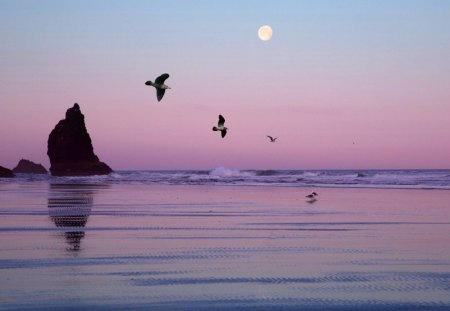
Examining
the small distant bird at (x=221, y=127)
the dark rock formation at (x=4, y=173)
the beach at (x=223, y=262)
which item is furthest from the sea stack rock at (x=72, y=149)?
the beach at (x=223, y=262)

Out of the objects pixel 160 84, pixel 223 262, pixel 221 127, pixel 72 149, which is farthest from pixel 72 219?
pixel 72 149

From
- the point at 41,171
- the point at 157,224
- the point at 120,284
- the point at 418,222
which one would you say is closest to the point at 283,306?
the point at 120,284

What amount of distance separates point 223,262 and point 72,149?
10599 cm

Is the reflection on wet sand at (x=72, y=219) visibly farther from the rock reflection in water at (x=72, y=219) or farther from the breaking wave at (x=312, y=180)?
the breaking wave at (x=312, y=180)

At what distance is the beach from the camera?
757cm

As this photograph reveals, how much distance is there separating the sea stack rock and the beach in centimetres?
9019

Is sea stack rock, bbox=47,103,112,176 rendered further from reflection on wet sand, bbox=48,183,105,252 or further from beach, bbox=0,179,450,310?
beach, bbox=0,179,450,310

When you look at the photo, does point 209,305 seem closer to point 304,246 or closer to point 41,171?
point 304,246

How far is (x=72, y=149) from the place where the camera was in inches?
4451

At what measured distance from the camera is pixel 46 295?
25.0 feet

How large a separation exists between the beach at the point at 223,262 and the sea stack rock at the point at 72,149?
296ft

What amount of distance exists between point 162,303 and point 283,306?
1317 mm

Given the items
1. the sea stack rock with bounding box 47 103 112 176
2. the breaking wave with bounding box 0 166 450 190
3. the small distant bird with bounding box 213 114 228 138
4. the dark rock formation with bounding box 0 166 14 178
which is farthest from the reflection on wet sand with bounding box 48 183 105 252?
the sea stack rock with bounding box 47 103 112 176

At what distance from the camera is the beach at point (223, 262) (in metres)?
7.57
